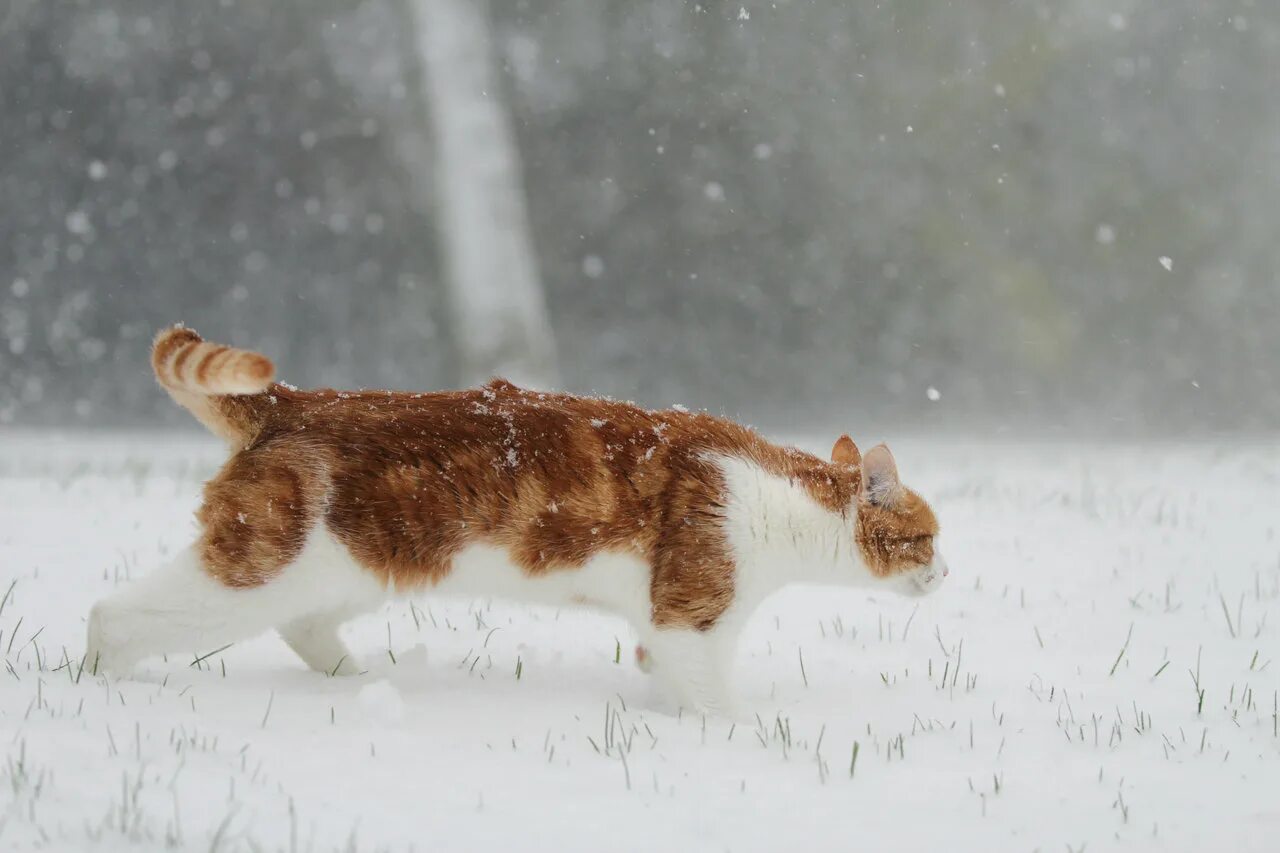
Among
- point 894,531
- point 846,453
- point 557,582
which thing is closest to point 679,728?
point 557,582

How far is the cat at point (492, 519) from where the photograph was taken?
369 cm

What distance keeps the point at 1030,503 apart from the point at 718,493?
5.10m

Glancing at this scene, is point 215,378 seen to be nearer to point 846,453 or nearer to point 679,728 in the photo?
point 679,728

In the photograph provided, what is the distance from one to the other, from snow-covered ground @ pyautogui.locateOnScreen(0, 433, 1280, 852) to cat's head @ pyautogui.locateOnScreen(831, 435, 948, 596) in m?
0.44

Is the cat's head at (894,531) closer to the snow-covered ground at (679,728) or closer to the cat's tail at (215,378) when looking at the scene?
the snow-covered ground at (679,728)

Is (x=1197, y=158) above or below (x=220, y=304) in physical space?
above

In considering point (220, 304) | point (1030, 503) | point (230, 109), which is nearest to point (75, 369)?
point (220, 304)

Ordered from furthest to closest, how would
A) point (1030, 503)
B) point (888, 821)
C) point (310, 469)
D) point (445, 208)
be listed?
point (445, 208)
point (1030, 503)
point (310, 469)
point (888, 821)

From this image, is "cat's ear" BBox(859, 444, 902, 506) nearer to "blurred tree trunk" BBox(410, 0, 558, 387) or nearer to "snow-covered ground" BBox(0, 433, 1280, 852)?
"snow-covered ground" BBox(0, 433, 1280, 852)

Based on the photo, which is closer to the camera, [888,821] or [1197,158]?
[888,821]

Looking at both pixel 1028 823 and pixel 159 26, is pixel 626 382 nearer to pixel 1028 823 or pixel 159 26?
pixel 159 26

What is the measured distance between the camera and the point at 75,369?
17.9 meters

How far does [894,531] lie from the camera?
423 centimetres

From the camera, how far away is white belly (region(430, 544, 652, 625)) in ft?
12.6
